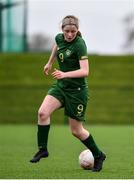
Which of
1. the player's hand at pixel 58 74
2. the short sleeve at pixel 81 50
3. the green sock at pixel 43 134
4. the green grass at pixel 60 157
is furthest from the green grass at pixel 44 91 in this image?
the player's hand at pixel 58 74

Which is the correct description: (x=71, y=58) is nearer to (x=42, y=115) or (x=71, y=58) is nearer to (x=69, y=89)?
(x=69, y=89)

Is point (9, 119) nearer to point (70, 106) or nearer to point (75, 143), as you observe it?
point (75, 143)

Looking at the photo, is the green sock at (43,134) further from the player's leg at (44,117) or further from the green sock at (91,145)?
the green sock at (91,145)

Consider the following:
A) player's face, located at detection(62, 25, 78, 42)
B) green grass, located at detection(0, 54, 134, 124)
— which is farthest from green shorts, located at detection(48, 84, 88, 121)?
green grass, located at detection(0, 54, 134, 124)

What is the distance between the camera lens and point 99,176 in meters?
9.66

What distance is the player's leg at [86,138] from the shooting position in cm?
1033

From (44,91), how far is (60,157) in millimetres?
13295

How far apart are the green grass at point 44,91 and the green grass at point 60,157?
6.35 meters

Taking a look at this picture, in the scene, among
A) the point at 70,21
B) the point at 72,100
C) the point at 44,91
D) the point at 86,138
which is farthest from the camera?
the point at 44,91

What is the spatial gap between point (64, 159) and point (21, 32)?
16.7 metres

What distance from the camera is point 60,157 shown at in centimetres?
1271

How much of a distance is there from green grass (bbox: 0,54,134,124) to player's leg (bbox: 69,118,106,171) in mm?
15360

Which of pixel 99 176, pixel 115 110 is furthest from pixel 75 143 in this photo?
Result: pixel 115 110

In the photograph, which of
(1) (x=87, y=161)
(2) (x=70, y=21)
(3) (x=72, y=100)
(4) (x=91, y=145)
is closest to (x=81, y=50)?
(2) (x=70, y=21)
